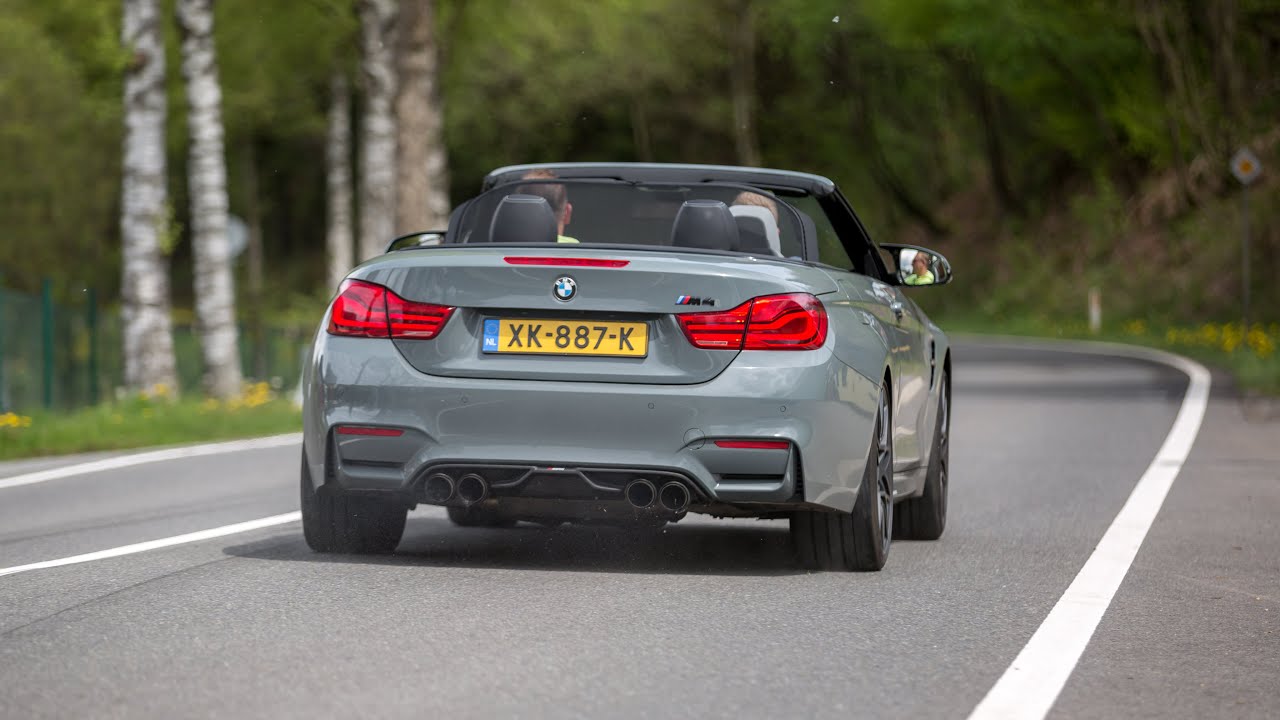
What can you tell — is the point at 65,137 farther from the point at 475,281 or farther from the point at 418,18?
the point at 475,281

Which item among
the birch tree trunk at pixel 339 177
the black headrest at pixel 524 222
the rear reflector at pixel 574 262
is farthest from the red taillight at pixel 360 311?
the birch tree trunk at pixel 339 177

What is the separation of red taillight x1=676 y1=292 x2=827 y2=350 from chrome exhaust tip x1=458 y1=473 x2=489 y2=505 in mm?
891

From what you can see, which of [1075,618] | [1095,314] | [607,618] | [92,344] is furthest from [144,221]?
[1095,314]

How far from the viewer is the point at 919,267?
29.1 ft

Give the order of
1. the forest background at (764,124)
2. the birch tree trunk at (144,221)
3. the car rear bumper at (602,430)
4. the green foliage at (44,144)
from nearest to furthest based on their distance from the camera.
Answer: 1. the car rear bumper at (602,430)
2. the birch tree trunk at (144,221)
3. the forest background at (764,124)
4. the green foliage at (44,144)

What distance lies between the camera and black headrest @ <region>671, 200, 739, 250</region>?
26.3 feet

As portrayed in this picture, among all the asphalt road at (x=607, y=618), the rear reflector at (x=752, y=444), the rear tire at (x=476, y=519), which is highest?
the rear reflector at (x=752, y=444)

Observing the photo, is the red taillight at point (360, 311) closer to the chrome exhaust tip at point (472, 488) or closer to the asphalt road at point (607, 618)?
the chrome exhaust tip at point (472, 488)

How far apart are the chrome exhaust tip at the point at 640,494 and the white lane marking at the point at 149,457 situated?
565 cm

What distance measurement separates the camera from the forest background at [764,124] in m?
29.4

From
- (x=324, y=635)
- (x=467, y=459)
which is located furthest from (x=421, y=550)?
(x=324, y=635)

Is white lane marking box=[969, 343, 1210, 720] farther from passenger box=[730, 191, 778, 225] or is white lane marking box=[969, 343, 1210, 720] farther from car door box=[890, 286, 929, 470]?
passenger box=[730, 191, 778, 225]

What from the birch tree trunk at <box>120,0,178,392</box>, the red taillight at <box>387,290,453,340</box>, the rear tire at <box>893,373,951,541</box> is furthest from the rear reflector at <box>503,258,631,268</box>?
the birch tree trunk at <box>120,0,178,392</box>

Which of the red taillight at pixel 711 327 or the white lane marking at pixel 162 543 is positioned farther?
the white lane marking at pixel 162 543
